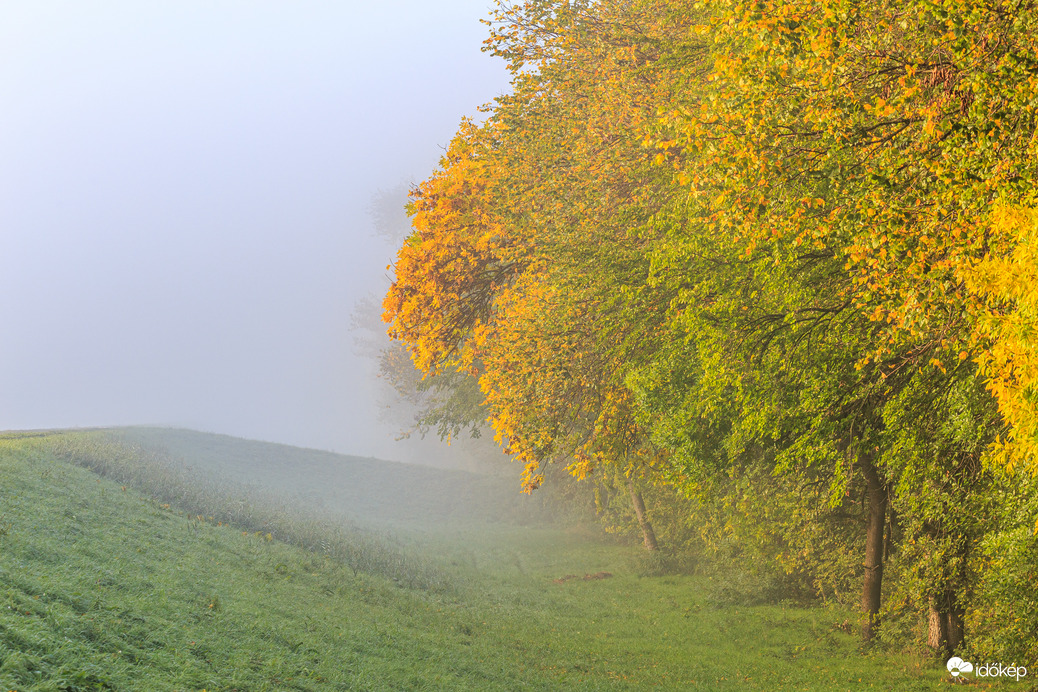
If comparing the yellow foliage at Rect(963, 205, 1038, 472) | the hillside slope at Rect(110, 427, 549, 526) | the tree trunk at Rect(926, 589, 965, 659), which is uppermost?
the yellow foliage at Rect(963, 205, 1038, 472)

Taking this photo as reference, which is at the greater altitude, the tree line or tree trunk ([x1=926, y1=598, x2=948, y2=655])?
the tree line

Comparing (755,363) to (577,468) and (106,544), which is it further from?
(106,544)

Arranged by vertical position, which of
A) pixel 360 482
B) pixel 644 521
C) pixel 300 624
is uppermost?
pixel 300 624

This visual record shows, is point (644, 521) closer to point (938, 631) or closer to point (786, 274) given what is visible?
point (938, 631)

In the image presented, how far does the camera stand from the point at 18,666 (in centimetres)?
661

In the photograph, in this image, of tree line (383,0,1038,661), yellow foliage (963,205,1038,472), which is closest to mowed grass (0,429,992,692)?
tree line (383,0,1038,661)

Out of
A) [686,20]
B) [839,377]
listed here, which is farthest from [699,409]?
[686,20]

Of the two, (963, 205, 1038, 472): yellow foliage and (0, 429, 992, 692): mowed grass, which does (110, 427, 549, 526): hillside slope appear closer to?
(0, 429, 992, 692): mowed grass

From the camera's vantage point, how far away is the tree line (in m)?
7.88

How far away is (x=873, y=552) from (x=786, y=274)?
8.36 metres

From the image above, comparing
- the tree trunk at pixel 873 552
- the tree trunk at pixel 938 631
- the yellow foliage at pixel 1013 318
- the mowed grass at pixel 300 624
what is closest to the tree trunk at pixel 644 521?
the mowed grass at pixel 300 624

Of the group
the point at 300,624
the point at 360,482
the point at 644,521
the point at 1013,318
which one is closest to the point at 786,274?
the point at 1013,318

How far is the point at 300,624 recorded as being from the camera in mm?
12672

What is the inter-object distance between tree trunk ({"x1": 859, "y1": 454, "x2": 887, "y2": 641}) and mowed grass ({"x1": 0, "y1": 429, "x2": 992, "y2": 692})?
2.94 feet
